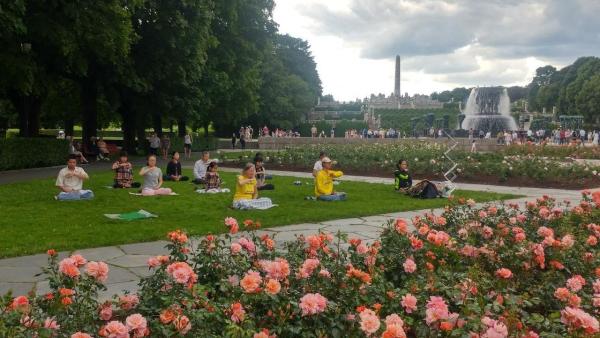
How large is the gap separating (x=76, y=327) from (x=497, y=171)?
1711 cm

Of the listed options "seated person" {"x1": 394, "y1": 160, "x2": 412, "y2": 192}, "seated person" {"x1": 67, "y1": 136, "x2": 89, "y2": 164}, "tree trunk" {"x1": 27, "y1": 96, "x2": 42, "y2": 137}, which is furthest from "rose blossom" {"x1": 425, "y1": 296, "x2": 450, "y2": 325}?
"tree trunk" {"x1": 27, "y1": 96, "x2": 42, "y2": 137}

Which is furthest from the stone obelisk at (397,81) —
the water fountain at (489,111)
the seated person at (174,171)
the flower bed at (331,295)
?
the flower bed at (331,295)

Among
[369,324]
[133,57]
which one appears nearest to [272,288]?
[369,324]

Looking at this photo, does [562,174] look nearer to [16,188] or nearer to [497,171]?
[497,171]

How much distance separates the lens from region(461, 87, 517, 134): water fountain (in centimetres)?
5975

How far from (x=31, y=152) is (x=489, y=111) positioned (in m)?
50.3

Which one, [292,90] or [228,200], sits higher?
[292,90]

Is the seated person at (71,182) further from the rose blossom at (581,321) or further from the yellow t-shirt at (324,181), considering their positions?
the rose blossom at (581,321)

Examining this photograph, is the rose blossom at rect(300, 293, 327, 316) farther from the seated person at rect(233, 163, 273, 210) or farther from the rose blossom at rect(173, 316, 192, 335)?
the seated person at rect(233, 163, 273, 210)

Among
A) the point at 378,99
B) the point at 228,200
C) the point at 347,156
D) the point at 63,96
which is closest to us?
the point at 228,200

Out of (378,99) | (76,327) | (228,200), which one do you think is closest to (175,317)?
(76,327)

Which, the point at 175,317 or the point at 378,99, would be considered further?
the point at 378,99

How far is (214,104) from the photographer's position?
33844 mm

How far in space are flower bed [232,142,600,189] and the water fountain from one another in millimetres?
37084
